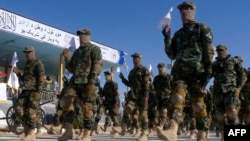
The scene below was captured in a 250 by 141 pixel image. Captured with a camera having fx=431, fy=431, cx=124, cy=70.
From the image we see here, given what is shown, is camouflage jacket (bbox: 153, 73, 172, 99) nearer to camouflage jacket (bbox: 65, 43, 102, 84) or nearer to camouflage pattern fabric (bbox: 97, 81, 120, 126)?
camouflage pattern fabric (bbox: 97, 81, 120, 126)

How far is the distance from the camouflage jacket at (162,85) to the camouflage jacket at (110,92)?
2.28 m

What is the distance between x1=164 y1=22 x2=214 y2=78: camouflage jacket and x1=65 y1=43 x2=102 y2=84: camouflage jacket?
1.48 m

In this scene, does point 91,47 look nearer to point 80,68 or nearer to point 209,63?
point 80,68

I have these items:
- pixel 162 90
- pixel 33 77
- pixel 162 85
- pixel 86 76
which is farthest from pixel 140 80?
pixel 86 76

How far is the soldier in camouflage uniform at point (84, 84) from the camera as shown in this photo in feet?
23.1

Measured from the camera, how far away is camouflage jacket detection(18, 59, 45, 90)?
325 inches

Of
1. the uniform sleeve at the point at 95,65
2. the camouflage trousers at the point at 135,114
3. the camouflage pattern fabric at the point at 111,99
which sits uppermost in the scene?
the uniform sleeve at the point at 95,65

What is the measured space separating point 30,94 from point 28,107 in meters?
0.26

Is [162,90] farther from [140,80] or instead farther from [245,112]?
[245,112]

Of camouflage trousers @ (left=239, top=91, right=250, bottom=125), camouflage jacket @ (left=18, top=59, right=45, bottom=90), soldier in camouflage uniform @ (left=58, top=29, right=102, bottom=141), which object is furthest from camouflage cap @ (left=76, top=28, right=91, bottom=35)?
camouflage trousers @ (left=239, top=91, right=250, bottom=125)

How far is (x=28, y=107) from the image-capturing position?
816cm

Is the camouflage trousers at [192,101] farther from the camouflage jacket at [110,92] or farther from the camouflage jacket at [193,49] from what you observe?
the camouflage jacket at [110,92]

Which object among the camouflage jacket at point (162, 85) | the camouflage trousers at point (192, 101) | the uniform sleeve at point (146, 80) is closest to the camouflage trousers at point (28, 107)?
the uniform sleeve at point (146, 80)

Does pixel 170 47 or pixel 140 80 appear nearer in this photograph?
pixel 170 47
